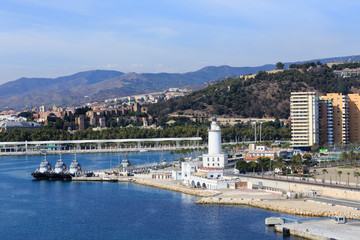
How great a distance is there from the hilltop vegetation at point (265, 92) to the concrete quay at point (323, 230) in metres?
76.3

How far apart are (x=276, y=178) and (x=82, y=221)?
1448 cm

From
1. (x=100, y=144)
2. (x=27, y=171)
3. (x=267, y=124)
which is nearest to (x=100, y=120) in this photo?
(x=100, y=144)

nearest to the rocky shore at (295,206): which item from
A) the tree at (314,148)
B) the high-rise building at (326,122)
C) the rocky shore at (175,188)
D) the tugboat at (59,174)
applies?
the rocky shore at (175,188)

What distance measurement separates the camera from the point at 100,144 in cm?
8575

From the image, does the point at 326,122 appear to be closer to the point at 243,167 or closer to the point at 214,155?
the point at 214,155

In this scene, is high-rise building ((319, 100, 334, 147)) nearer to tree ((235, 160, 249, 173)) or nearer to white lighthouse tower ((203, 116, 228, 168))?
white lighthouse tower ((203, 116, 228, 168))

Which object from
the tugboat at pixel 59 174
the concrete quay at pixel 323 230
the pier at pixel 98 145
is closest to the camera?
the concrete quay at pixel 323 230

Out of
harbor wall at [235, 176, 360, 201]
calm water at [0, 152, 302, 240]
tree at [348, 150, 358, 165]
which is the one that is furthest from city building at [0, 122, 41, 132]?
harbor wall at [235, 176, 360, 201]

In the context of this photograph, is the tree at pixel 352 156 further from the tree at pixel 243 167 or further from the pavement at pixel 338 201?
the pavement at pixel 338 201

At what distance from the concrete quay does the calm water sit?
0.76m

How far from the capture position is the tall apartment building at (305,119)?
59.5 meters

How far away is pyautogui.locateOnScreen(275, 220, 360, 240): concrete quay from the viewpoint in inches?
971

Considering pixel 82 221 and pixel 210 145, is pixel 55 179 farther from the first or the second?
pixel 82 221

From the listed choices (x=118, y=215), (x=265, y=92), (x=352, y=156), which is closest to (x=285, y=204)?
(x=118, y=215)
